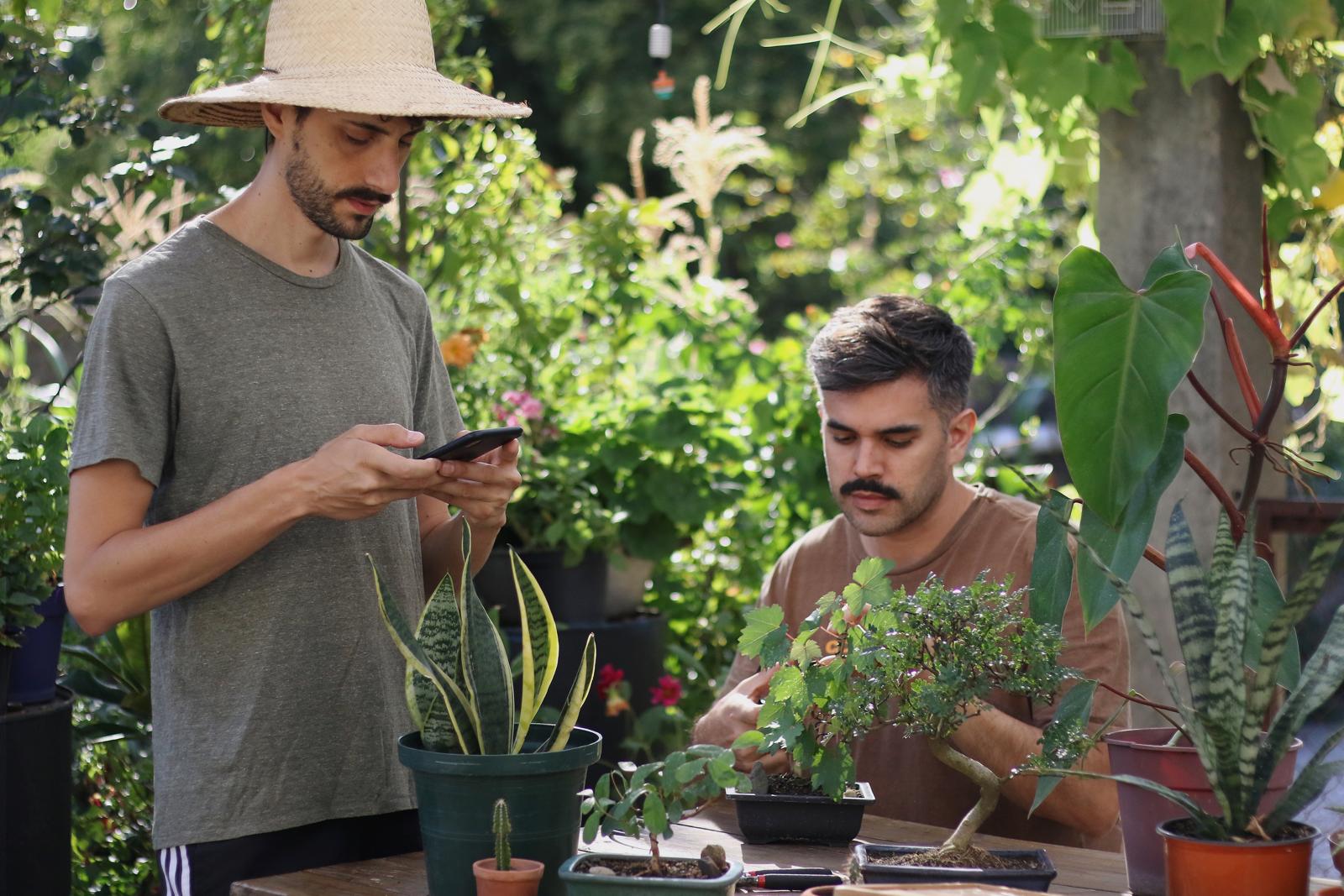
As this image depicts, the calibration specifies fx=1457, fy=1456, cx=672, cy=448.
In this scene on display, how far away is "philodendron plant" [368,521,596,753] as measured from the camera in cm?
165

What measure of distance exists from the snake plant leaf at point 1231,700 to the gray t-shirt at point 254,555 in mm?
1155

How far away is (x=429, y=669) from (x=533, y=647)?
0.15m

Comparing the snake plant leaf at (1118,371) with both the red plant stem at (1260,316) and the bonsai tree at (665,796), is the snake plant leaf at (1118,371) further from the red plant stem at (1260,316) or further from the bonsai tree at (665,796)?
the bonsai tree at (665,796)

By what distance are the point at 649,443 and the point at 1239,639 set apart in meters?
2.42

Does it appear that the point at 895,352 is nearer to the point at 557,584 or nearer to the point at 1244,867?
the point at 1244,867

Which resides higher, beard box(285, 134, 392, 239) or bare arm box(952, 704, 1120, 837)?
beard box(285, 134, 392, 239)

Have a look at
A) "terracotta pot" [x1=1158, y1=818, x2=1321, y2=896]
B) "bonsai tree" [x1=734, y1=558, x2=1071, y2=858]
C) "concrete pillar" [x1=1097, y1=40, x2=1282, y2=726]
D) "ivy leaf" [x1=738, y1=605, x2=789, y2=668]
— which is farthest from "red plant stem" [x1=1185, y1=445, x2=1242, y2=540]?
"concrete pillar" [x1=1097, y1=40, x2=1282, y2=726]

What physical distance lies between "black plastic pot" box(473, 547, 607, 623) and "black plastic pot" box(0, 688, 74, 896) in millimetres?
1240

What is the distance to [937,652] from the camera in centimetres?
163

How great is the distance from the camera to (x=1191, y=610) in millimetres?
1528

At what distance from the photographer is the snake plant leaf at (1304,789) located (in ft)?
4.68

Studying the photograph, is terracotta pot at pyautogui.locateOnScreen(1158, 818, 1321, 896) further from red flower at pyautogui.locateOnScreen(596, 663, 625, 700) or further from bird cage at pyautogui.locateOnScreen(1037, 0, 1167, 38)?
red flower at pyautogui.locateOnScreen(596, 663, 625, 700)

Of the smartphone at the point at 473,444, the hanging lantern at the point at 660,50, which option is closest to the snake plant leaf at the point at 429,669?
the smartphone at the point at 473,444

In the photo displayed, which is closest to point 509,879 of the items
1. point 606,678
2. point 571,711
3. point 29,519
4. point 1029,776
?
point 571,711
